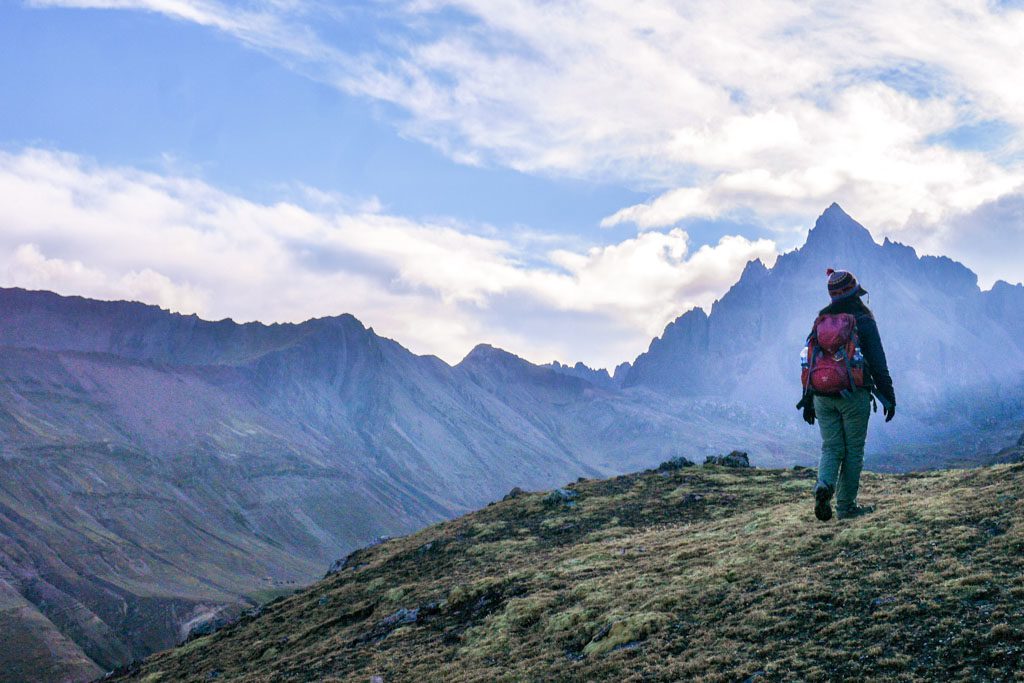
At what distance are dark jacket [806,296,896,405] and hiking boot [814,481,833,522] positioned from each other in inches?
114

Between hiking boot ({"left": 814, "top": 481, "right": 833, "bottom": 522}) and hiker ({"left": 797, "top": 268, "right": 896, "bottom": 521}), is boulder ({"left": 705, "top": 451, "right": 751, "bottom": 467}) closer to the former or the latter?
hiking boot ({"left": 814, "top": 481, "right": 833, "bottom": 522})

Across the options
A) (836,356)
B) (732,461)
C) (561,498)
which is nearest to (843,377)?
(836,356)

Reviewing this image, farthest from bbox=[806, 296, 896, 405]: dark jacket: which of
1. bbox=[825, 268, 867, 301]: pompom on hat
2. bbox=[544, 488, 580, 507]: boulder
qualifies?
bbox=[544, 488, 580, 507]: boulder

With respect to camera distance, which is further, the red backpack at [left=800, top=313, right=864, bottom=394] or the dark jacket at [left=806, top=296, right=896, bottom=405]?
the red backpack at [left=800, top=313, right=864, bottom=394]

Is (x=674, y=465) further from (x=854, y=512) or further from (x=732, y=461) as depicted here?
(x=854, y=512)

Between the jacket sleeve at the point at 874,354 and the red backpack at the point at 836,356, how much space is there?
18 cm

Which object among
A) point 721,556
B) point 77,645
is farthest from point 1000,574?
point 77,645

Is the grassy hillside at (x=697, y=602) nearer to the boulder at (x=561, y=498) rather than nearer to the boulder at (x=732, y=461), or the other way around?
the boulder at (x=561, y=498)

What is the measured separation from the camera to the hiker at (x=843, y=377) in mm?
19219

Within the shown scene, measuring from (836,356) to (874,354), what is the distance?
35.0 inches

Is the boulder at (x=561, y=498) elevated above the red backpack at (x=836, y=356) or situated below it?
below

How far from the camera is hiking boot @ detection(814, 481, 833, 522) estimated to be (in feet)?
66.7

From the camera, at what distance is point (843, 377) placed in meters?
19.3

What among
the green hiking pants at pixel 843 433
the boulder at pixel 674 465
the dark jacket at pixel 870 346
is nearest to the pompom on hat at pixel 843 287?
the dark jacket at pixel 870 346
